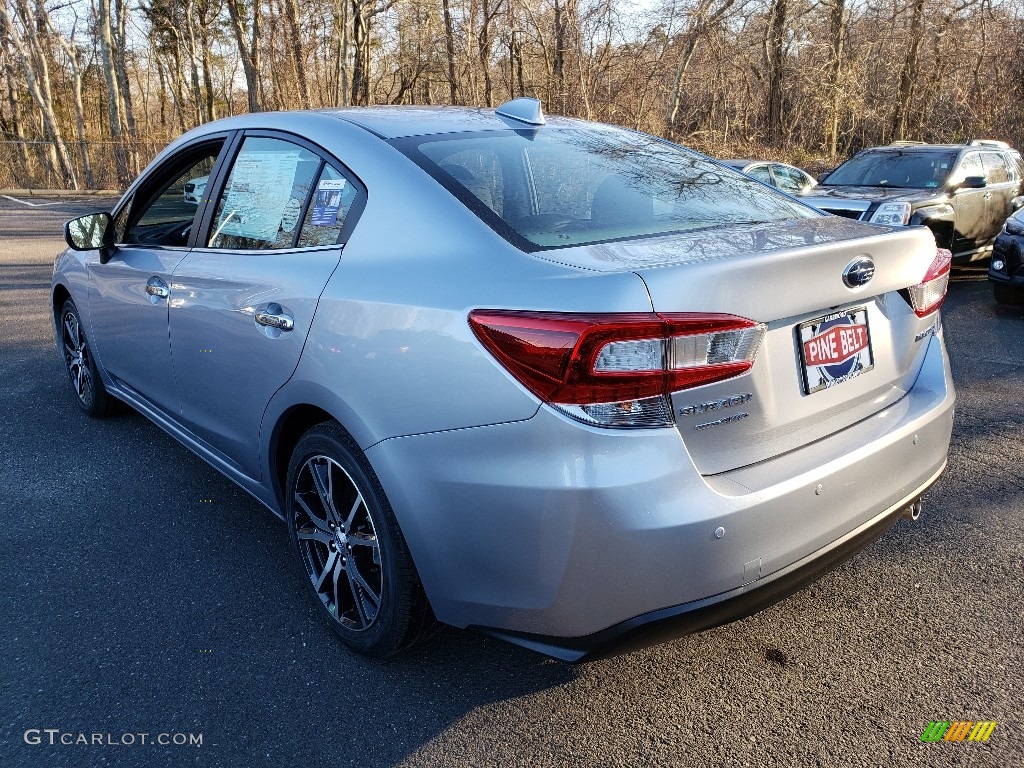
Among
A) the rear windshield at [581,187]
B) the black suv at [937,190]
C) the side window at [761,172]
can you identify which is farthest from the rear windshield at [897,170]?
the rear windshield at [581,187]

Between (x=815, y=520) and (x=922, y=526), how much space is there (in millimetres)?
1628

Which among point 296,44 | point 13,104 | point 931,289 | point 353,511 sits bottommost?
point 353,511

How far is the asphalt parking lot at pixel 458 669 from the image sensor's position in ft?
7.38

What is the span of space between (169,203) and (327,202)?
1.78 metres

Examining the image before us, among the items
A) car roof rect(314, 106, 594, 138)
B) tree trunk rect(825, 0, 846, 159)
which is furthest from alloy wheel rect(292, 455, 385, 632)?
tree trunk rect(825, 0, 846, 159)

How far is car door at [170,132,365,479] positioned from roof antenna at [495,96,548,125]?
79cm

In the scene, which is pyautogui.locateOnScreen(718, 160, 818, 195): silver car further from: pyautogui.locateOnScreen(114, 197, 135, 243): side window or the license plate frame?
the license plate frame

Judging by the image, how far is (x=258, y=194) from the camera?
10.1 feet

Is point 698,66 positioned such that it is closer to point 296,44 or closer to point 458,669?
point 296,44

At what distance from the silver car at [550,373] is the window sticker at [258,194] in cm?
2

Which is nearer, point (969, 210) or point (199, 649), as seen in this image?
point (199, 649)

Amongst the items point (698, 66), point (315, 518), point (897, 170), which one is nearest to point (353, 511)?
point (315, 518)

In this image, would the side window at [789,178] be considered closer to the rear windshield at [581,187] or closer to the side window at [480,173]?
the rear windshield at [581,187]

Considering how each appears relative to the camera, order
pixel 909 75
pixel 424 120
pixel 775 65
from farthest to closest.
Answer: pixel 775 65 < pixel 909 75 < pixel 424 120
